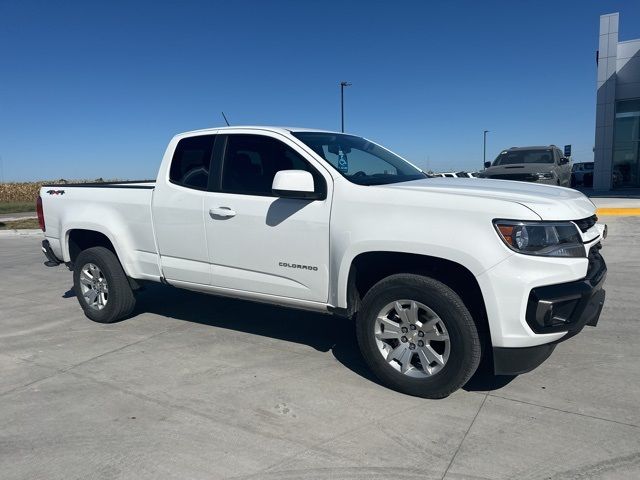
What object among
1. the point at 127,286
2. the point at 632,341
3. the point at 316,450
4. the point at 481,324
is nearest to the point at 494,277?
the point at 481,324

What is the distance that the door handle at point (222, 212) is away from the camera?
430cm

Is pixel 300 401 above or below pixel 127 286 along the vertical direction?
below

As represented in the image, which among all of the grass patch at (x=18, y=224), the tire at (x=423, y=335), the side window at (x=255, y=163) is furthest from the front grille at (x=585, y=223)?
the grass patch at (x=18, y=224)

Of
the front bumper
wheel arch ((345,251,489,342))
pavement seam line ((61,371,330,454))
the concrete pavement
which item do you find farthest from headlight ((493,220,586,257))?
pavement seam line ((61,371,330,454))

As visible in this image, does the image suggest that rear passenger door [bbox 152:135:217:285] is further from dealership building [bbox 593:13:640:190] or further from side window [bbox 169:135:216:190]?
dealership building [bbox 593:13:640:190]

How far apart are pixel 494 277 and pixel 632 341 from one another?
230 cm

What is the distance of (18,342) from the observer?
5004 millimetres

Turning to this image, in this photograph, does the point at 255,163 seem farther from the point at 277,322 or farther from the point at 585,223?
the point at 585,223

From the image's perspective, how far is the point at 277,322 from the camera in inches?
214

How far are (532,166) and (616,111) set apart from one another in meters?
11.5

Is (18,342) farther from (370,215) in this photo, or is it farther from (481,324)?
(481,324)

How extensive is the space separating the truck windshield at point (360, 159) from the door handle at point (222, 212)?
0.87 metres

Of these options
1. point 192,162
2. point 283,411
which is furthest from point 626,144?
point 283,411

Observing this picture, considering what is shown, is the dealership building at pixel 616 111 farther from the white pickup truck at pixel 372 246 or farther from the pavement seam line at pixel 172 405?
the pavement seam line at pixel 172 405
